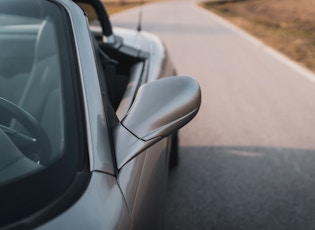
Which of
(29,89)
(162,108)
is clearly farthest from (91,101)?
(29,89)

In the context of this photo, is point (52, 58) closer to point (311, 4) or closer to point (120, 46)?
point (120, 46)

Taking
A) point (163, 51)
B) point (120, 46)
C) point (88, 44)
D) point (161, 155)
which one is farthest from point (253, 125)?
point (88, 44)

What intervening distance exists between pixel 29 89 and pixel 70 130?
0.46 m

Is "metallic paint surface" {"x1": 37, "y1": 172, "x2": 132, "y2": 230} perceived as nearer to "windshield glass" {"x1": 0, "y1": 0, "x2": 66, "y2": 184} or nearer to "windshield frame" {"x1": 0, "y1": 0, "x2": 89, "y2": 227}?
"windshield frame" {"x1": 0, "y1": 0, "x2": 89, "y2": 227}

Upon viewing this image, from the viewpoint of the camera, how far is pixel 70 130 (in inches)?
58.9

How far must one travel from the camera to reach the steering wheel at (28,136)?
1509mm

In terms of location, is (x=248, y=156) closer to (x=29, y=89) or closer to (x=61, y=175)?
(x=29, y=89)

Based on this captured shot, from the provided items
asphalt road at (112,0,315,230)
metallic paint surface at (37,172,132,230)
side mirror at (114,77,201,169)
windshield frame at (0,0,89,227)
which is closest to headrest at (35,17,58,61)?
windshield frame at (0,0,89,227)

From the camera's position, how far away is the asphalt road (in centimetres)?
311

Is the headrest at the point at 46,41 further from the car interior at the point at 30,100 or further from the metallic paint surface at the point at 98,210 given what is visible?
the metallic paint surface at the point at 98,210

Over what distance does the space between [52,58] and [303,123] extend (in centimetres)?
383

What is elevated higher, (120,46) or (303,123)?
(120,46)

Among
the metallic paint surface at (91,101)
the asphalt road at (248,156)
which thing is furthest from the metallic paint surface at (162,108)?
the asphalt road at (248,156)

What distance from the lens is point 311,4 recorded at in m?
30.9
